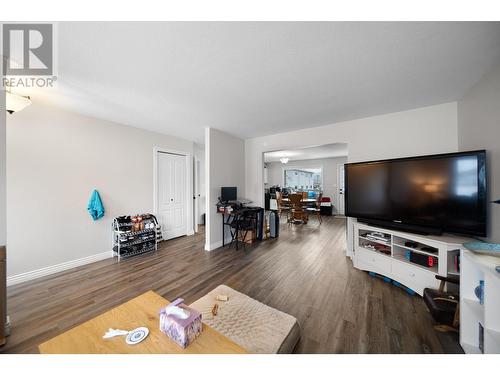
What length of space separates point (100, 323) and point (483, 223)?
3503 mm

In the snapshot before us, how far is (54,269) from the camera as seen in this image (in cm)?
255

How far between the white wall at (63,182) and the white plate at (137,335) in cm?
270

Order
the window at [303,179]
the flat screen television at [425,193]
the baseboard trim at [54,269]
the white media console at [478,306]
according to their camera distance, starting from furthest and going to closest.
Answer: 1. the window at [303,179]
2. the baseboard trim at [54,269]
3. the flat screen television at [425,193]
4. the white media console at [478,306]

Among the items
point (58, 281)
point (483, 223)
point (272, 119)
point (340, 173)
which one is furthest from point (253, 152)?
point (340, 173)

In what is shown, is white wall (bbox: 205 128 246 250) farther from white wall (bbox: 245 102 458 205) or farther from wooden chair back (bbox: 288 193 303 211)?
wooden chair back (bbox: 288 193 303 211)

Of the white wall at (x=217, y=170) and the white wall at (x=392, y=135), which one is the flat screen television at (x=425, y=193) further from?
the white wall at (x=217, y=170)

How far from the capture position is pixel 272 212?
177 inches

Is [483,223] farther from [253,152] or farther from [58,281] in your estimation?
[58,281]

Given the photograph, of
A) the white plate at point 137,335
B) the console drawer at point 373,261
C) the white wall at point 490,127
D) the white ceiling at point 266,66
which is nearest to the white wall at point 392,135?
the white ceiling at point 266,66

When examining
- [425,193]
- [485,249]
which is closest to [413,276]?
[485,249]

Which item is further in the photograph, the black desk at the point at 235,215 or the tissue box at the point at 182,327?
the black desk at the point at 235,215

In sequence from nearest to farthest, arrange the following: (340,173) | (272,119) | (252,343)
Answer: (252,343) → (272,119) → (340,173)

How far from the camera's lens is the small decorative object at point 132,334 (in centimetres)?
97
